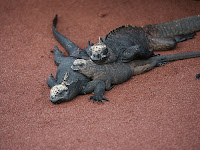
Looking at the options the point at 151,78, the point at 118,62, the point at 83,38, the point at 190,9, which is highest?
the point at 190,9

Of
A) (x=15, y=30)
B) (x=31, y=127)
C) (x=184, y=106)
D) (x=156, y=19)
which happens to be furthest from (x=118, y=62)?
(x=15, y=30)

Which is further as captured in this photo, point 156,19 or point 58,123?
point 156,19

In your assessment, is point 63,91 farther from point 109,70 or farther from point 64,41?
point 64,41

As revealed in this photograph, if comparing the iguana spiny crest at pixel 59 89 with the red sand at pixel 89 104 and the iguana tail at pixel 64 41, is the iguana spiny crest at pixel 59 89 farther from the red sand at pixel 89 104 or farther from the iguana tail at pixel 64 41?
the iguana tail at pixel 64 41

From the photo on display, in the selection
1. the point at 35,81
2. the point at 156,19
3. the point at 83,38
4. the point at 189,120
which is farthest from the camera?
the point at 156,19

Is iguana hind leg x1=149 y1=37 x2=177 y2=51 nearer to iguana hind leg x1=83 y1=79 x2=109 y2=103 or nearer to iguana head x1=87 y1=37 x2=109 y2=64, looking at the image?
iguana head x1=87 y1=37 x2=109 y2=64

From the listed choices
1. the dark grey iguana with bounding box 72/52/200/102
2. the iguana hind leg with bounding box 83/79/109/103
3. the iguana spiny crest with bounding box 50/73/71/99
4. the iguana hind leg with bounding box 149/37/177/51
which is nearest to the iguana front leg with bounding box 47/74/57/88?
the iguana spiny crest with bounding box 50/73/71/99

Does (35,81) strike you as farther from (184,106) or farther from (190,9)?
(190,9)
